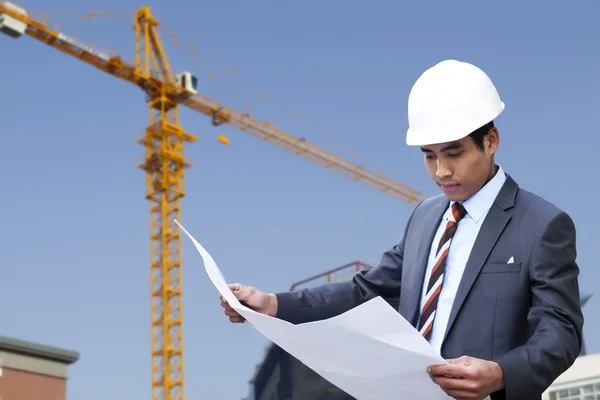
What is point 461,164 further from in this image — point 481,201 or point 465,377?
point 465,377

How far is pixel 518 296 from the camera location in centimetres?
260

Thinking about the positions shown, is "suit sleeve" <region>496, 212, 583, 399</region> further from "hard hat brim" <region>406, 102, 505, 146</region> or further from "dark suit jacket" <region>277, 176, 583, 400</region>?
"hard hat brim" <region>406, 102, 505, 146</region>

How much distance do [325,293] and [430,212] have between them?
1.46 ft

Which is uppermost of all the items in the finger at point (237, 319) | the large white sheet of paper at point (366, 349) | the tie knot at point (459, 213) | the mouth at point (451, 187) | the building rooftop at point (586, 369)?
the building rooftop at point (586, 369)

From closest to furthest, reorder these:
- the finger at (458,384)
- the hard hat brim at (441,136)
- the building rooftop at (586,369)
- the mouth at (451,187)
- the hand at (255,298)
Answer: the finger at (458,384) < the hard hat brim at (441,136) < the mouth at (451,187) < the hand at (255,298) < the building rooftop at (586,369)

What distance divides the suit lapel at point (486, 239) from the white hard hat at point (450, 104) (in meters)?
0.26

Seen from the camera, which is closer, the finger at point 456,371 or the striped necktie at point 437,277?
the finger at point 456,371

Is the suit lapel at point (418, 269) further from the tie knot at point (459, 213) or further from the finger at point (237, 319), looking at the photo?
the finger at point (237, 319)

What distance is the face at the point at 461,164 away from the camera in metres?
2.69

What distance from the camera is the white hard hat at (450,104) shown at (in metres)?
2.65

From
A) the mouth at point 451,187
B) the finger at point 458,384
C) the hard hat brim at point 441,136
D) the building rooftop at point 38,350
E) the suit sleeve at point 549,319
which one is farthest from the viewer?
the building rooftop at point 38,350

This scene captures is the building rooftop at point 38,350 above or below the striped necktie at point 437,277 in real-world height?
above

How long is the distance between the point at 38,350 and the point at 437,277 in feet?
85.7

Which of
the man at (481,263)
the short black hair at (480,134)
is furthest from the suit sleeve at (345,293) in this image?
the short black hair at (480,134)
